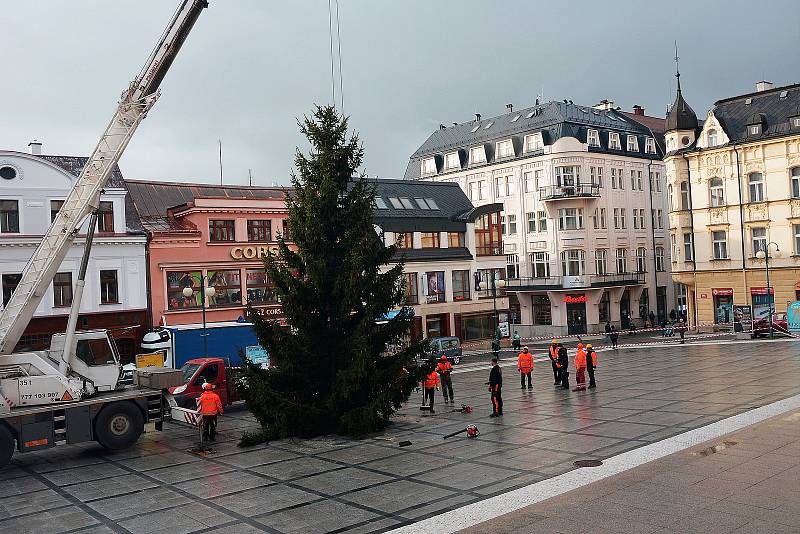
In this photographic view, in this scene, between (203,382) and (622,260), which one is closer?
(203,382)

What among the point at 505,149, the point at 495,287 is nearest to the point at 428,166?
the point at 505,149

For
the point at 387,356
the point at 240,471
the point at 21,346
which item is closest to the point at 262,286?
the point at 21,346

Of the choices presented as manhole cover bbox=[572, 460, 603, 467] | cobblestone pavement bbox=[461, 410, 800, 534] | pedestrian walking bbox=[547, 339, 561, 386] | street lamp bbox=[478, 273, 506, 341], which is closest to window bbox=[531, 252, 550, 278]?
street lamp bbox=[478, 273, 506, 341]

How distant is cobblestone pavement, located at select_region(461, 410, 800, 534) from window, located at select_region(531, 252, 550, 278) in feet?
160

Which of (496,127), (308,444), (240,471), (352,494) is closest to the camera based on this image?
(352,494)

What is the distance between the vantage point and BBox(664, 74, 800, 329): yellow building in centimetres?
5034

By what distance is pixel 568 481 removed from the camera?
13.7 meters

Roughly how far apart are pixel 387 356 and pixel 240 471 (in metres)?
6.12

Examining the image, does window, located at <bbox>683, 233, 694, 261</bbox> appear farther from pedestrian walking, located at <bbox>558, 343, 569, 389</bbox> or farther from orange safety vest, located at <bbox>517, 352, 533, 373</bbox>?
orange safety vest, located at <bbox>517, 352, 533, 373</bbox>

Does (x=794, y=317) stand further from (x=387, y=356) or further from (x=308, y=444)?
(x=308, y=444)

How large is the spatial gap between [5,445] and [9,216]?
20897 millimetres

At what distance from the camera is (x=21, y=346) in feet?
114

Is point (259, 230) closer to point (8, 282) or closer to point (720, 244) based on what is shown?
point (8, 282)

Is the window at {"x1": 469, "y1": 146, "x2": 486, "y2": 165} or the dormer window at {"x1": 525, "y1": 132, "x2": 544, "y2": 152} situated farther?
the window at {"x1": 469, "y1": 146, "x2": 486, "y2": 165}
